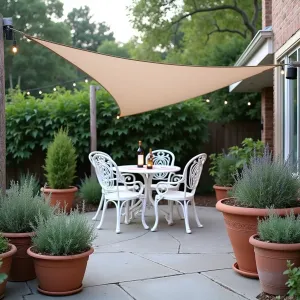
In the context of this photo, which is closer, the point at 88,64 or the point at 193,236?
the point at 88,64

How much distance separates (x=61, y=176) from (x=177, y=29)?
547 inches

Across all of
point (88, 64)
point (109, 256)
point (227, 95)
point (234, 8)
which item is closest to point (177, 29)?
point (234, 8)

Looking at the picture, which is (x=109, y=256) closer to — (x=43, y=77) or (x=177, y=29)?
(x=177, y=29)

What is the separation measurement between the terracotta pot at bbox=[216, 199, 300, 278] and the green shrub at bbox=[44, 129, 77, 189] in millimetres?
3824

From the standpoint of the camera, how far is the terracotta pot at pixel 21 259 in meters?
3.67

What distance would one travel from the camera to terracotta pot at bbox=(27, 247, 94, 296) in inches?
132

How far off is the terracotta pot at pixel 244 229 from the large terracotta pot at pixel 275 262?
377mm

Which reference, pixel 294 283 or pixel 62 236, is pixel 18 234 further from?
pixel 294 283

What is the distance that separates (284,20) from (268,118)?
3.77m

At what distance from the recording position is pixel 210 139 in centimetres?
1016

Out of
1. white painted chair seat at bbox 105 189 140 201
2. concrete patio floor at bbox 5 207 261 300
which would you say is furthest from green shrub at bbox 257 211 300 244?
white painted chair seat at bbox 105 189 140 201

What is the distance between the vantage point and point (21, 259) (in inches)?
146

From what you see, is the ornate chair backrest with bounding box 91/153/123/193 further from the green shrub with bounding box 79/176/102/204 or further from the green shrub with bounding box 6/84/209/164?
the green shrub with bounding box 6/84/209/164

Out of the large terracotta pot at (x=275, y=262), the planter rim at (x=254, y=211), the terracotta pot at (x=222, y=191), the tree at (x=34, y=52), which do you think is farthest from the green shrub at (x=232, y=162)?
the tree at (x=34, y=52)
